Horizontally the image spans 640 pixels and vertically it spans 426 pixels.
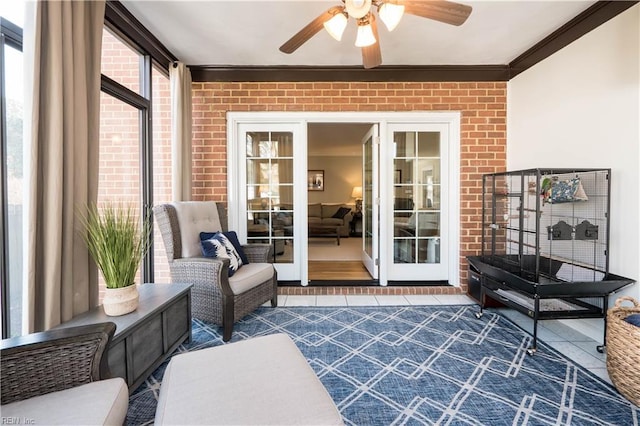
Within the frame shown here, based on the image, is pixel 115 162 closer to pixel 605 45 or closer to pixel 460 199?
pixel 460 199

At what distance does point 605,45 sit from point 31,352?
381cm

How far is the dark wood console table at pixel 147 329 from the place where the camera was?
1.55m

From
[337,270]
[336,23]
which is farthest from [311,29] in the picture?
[337,270]

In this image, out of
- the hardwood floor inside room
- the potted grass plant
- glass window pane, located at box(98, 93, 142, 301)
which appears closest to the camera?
the potted grass plant

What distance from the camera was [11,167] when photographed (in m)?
1.54

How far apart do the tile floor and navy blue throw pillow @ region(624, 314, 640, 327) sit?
0.40 m

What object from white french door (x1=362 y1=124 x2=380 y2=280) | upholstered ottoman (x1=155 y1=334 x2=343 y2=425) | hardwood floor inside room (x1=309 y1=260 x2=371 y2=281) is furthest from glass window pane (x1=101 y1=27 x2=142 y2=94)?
hardwood floor inside room (x1=309 y1=260 x2=371 y2=281)

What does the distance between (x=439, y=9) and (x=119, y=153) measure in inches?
103

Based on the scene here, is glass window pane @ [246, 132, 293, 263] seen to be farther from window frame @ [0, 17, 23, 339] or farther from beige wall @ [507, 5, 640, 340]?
beige wall @ [507, 5, 640, 340]

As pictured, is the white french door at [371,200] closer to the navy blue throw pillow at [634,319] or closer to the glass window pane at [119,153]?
the navy blue throw pillow at [634,319]

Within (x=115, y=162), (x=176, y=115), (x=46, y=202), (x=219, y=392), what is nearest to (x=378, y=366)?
(x=219, y=392)

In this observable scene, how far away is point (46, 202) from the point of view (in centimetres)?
151

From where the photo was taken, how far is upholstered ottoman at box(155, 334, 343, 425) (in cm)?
96

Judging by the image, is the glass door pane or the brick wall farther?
the glass door pane
